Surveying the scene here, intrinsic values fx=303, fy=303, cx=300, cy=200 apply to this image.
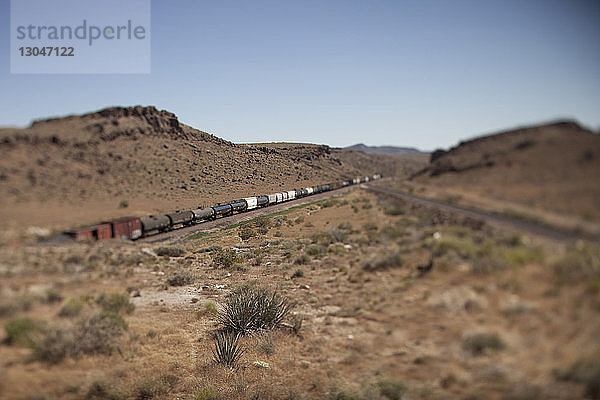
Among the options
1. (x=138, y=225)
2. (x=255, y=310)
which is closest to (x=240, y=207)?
(x=255, y=310)

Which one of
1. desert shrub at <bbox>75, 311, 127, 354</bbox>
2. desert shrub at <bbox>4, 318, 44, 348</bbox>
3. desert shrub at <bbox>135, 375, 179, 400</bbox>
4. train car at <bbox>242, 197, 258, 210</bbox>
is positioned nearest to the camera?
desert shrub at <bbox>4, 318, 44, 348</bbox>

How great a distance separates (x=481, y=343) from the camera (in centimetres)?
376

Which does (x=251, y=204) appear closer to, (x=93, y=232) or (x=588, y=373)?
(x=93, y=232)

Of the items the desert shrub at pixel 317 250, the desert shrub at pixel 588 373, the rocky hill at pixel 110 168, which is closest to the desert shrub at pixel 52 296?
the rocky hill at pixel 110 168

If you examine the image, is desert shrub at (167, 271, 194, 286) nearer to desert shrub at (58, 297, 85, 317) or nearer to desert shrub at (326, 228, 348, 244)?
desert shrub at (58, 297, 85, 317)

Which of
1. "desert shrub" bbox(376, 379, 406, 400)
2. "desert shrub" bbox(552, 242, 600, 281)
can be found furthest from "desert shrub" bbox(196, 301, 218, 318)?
"desert shrub" bbox(552, 242, 600, 281)

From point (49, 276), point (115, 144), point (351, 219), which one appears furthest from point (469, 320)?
point (115, 144)

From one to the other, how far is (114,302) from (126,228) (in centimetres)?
178

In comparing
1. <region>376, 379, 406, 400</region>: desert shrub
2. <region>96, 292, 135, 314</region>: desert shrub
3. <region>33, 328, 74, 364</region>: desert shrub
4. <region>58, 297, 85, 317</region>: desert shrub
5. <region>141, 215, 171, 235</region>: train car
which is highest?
<region>141, 215, 171, 235</region>: train car

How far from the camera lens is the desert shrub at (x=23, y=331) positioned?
4.18 metres

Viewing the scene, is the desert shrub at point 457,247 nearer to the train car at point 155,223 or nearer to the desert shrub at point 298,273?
the train car at point 155,223

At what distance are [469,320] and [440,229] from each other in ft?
4.01

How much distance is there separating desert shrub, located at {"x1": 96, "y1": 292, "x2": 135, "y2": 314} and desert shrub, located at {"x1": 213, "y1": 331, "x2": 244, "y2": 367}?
3951 mm

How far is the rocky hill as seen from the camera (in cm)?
421
